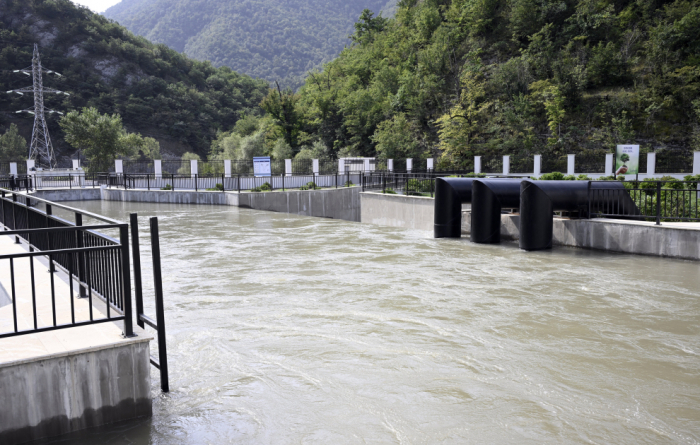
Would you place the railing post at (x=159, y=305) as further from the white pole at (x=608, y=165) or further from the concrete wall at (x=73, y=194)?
the white pole at (x=608, y=165)

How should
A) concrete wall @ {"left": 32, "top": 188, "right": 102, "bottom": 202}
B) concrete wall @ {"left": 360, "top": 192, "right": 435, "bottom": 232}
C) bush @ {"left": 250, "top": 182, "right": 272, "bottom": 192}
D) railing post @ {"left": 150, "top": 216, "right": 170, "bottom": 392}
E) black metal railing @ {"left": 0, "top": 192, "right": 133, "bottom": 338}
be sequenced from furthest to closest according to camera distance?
concrete wall @ {"left": 32, "top": 188, "right": 102, "bottom": 202} < bush @ {"left": 250, "top": 182, "right": 272, "bottom": 192} < concrete wall @ {"left": 360, "top": 192, "right": 435, "bottom": 232} < railing post @ {"left": 150, "top": 216, "right": 170, "bottom": 392} < black metal railing @ {"left": 0, "top": 192, "right": 133, "bottom": 338}

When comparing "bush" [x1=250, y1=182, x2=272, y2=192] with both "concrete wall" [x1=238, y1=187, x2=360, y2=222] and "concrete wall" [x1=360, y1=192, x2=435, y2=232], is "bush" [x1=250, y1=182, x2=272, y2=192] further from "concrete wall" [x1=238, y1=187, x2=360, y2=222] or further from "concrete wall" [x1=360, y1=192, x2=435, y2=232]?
"concrete wall" [x1=360, y1=192, x2=435, y2=232]

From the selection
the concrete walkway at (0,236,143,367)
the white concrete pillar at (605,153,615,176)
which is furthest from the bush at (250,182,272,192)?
the concrete walkway at (0,236,143,367)

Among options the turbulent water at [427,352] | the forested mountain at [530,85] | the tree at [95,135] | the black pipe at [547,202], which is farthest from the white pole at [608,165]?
the tree at [95,135]

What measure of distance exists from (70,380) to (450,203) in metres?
11.2

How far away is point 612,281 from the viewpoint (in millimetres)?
9078

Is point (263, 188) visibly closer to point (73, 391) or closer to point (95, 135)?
point (73, 391)

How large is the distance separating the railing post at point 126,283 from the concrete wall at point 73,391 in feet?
0.47

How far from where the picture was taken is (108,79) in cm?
9475

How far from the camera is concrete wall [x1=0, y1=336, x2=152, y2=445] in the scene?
144 inches

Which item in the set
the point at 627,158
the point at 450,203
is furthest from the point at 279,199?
the point at 627,158

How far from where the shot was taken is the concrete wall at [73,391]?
3660 millimetres

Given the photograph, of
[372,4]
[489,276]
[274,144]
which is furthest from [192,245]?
[372,4]

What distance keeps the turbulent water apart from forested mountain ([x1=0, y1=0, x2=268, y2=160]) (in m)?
87.2
